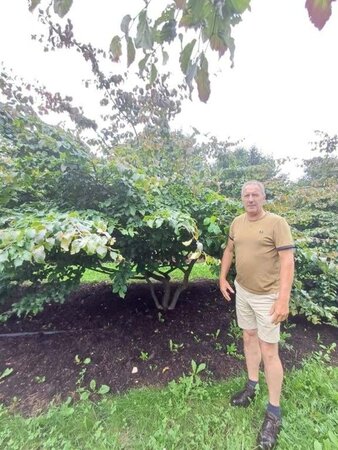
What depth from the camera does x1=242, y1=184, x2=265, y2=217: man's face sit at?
1.84 metres

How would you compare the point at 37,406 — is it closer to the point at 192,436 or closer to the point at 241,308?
the point at 192,436

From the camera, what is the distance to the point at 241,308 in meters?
2.02

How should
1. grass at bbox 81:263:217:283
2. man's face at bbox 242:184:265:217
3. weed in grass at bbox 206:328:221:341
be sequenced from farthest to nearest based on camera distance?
1. grass at bbox 81:263:217:283
2. weed in grass at bbox 206:328:221:341
3. man's face at bbox 242:184:265:217

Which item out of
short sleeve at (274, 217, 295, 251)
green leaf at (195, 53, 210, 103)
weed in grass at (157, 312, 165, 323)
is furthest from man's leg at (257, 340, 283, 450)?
green leaf at (195, 53, 210, 103)

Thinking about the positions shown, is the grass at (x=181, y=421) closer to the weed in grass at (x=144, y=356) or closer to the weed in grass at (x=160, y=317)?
the weed in grass at (x=144, y=356)

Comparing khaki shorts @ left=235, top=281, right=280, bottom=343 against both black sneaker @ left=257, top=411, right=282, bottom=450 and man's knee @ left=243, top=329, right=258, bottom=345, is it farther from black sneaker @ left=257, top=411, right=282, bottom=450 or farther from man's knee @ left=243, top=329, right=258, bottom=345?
black sneaker @ left=257, top=411, right=282, bottom=450

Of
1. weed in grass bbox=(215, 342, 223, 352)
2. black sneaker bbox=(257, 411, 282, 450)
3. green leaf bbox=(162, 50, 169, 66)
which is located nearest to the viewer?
green leaf bbox=(162, 50, 169, 66)

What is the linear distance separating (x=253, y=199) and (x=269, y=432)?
1.44 meters

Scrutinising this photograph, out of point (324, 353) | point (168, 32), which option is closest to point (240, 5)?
point (168, 32)

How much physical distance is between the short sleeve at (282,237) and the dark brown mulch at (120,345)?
1.25 m

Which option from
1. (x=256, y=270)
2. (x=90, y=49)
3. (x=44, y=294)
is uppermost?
(x=90, y=49)

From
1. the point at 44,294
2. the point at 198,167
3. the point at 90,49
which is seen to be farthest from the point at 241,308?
the point at 90,49

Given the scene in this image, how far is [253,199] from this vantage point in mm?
1836

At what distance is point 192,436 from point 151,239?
4.44 ft
